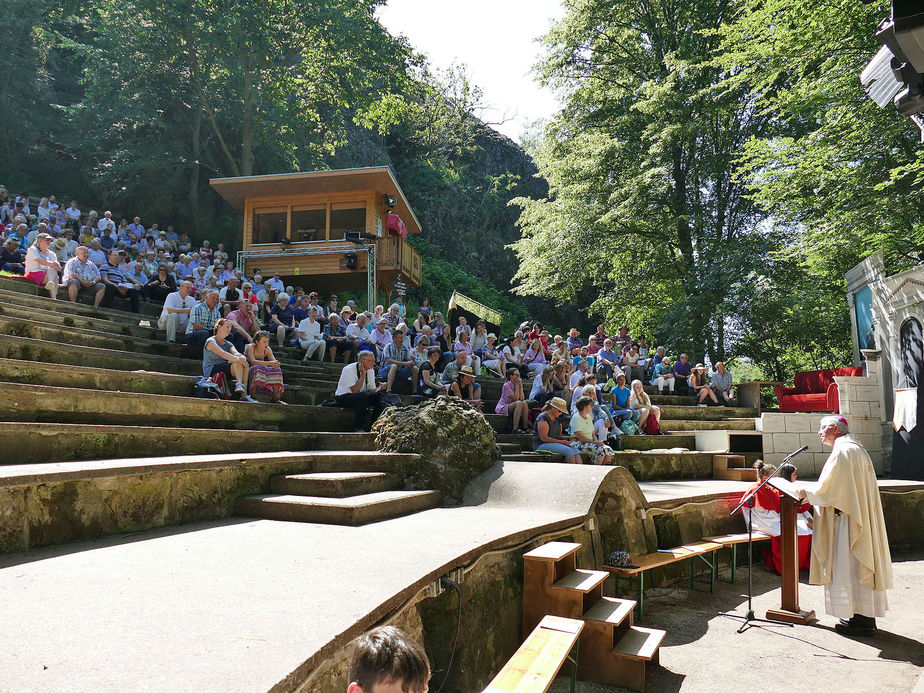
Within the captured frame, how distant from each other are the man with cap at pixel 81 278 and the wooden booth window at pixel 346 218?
10497 mm

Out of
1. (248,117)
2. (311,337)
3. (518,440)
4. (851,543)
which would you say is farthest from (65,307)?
(248,117)

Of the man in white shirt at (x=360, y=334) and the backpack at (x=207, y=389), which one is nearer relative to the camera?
the backpack at (x=207, y=389)

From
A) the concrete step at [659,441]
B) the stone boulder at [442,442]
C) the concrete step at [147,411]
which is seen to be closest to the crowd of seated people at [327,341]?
the concrete step at [659,441]

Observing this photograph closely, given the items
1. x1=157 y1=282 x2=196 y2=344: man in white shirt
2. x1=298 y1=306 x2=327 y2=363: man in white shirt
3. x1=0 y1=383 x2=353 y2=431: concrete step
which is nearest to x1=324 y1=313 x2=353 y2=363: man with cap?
x1=298 y1=306 x2=327 y2=363: man in white shirt

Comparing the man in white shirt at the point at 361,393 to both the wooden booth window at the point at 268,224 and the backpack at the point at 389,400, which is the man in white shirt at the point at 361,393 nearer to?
the backpack at the point at 389,400

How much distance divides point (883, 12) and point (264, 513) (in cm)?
1378

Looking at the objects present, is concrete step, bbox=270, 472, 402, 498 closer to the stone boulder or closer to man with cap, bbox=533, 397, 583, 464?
the stone boulder

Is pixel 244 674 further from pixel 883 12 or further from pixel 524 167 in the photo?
pixel 524 167

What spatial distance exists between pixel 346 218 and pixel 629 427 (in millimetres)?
12808

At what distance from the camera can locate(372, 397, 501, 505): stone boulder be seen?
573 centimetres

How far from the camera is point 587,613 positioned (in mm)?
4289

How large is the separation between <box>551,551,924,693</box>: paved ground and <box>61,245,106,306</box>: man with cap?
881 cm

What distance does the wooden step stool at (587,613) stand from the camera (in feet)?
13.2

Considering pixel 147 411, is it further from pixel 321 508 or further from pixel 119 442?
pixel 321 508
